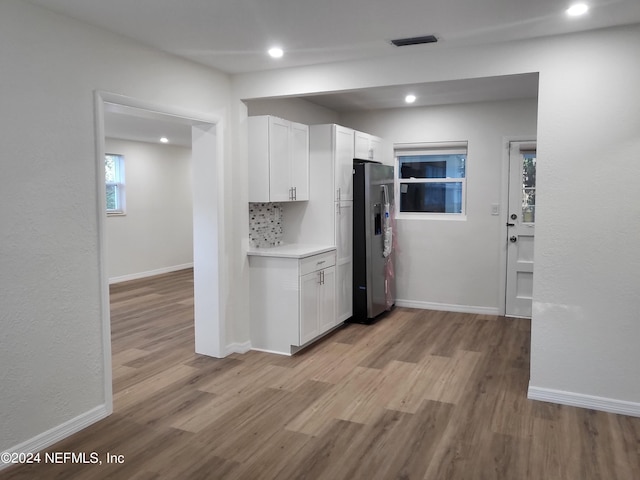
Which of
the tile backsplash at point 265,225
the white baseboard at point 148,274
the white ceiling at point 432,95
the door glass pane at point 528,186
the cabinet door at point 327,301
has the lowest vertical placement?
the white baseboard at point 148,274

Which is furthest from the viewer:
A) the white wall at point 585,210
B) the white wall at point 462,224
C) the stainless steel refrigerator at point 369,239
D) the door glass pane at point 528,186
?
the white wall at point 462,224

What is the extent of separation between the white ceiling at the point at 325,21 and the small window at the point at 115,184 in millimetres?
5073

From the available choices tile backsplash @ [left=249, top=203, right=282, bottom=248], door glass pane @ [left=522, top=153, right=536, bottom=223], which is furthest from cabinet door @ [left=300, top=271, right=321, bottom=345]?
door glass pane @ [left=522, top=153, right=536, bottom=223]

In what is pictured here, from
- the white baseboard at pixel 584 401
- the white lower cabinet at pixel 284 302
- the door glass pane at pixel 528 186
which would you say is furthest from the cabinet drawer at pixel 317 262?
the door glass pane at pixel 528 186

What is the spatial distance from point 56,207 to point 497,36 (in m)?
2.90

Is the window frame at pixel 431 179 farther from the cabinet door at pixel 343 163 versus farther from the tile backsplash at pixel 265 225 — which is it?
the tile backsplash at pixel 265 225

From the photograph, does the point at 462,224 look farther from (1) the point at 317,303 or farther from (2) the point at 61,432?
(2) the point at 61,432

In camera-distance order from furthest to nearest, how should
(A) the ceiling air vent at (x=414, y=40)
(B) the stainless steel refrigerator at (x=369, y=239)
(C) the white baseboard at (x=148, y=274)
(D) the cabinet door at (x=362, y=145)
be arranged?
(C) the white baseboard at (x=148, y=274), (D) the cabinet door at (x=362, y=145), (B) the stainless steel refrigerator at (x=369, y=239), (A) the ceiling air vent at (x=414, y=40)

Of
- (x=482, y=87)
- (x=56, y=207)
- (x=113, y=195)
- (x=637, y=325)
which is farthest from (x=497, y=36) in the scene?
(x=113, y=195)

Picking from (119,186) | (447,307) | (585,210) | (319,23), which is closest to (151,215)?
(119,186)

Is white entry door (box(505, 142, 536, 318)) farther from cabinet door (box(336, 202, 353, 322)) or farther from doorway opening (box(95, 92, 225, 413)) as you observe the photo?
doorway opening (box(95, 92, 225, 413))

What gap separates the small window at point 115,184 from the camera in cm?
816

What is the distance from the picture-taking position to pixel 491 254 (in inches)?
230

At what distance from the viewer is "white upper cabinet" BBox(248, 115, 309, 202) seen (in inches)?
A: 174
